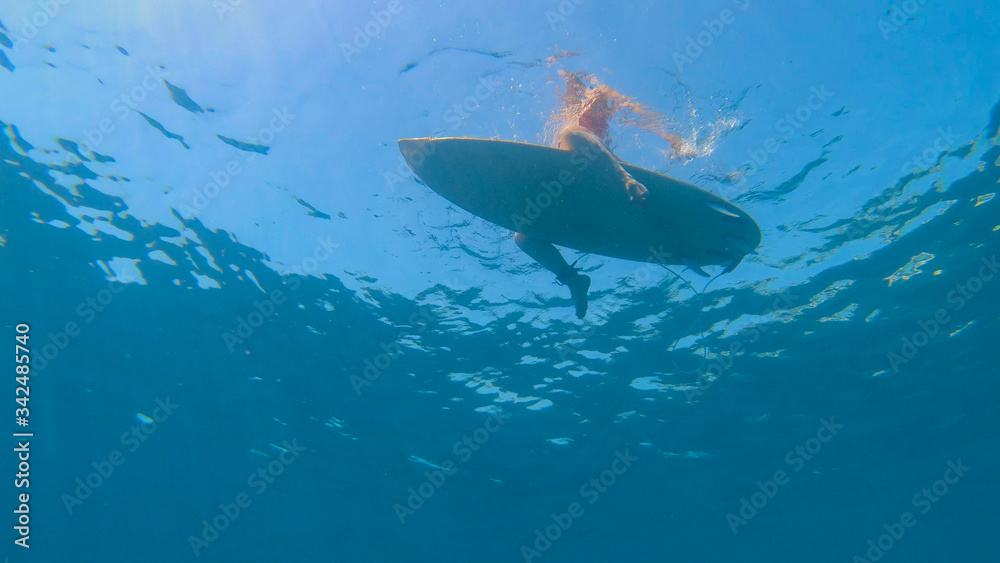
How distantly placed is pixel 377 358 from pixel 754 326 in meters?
12.4

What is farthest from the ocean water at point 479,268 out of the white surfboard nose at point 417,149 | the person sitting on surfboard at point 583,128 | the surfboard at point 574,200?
the white surfboard nose at point 417,149

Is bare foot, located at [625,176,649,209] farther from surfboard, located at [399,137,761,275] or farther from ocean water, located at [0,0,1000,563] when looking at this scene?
ocean water, located at [0,0,1000,563]

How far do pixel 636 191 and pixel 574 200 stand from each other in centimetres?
80

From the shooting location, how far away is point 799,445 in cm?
2356

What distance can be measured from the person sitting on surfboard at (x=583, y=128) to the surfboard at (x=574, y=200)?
0.64ft

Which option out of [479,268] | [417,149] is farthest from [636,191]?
[479,268]

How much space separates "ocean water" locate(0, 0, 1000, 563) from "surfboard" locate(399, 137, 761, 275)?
8.03 ft

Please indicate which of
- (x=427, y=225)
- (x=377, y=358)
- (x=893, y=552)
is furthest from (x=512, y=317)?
(x=893, y=552)

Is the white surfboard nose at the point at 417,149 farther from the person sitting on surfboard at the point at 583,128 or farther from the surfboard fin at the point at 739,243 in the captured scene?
the surfboard fin at the point at 739,243

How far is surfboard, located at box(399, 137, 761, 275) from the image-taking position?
571 cm

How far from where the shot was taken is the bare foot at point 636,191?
5.54 m

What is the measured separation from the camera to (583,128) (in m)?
6.27

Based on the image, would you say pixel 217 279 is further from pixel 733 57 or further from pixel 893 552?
pixel 893 552

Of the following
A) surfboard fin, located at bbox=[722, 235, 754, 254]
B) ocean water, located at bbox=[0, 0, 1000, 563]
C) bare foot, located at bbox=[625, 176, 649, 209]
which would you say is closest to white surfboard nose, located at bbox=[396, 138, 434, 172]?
bare foot, located at bbox=[625, 176, 649, 209]
